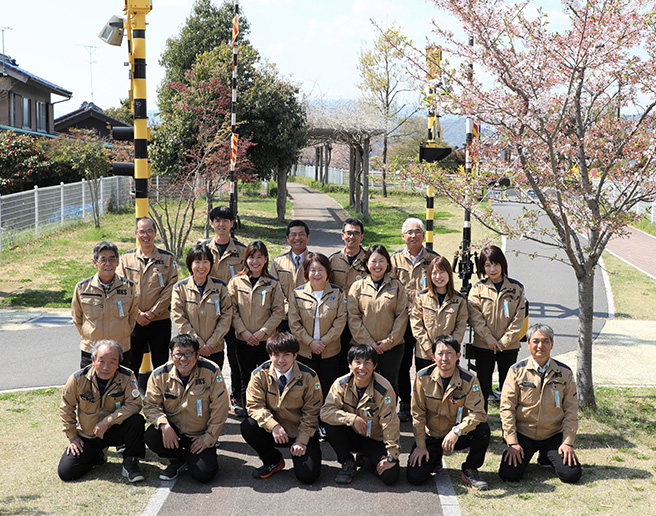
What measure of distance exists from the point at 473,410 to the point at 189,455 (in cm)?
245


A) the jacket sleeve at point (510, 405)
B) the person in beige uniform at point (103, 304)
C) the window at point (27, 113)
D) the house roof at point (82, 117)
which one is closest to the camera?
the jacket sleeve at point (510, 405)

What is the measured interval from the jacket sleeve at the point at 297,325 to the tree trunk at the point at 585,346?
296 centimetres

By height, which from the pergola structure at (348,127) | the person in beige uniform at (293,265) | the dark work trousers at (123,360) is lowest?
the dark work trousers at (123,360)

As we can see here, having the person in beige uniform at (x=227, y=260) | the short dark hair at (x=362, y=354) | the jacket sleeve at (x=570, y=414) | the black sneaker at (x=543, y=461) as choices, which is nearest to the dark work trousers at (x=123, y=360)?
the person in beige uniform at (x=227, y=260)

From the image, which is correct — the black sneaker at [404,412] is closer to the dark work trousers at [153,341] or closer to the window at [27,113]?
the dark work trousers at [153,341]

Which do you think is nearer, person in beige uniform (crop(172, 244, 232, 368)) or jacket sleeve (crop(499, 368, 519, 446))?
jacket sleeve (crop(499, 368, 519, 446))

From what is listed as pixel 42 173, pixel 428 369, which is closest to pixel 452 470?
pixel 428 369

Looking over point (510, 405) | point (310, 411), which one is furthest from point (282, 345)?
point (510, 405)

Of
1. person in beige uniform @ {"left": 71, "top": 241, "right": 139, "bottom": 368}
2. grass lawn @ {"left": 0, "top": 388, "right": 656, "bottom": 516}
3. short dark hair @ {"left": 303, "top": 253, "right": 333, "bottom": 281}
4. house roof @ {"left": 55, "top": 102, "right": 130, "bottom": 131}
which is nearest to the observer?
grass lawn @ {"left": 0, "top": 388, "right": 656, "bottom": 516}

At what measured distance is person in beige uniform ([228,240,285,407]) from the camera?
683 centimetres

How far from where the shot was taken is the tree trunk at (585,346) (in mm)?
7121

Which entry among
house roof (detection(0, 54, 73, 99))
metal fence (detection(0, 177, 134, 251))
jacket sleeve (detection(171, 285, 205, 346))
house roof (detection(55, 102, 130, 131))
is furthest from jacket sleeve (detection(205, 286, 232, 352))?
house roof (detection(55, 102, 130, 131))

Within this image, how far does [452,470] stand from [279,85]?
62.2 ft

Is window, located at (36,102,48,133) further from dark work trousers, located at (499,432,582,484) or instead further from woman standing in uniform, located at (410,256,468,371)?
dark work trousers, located at (499,432,582,484)
